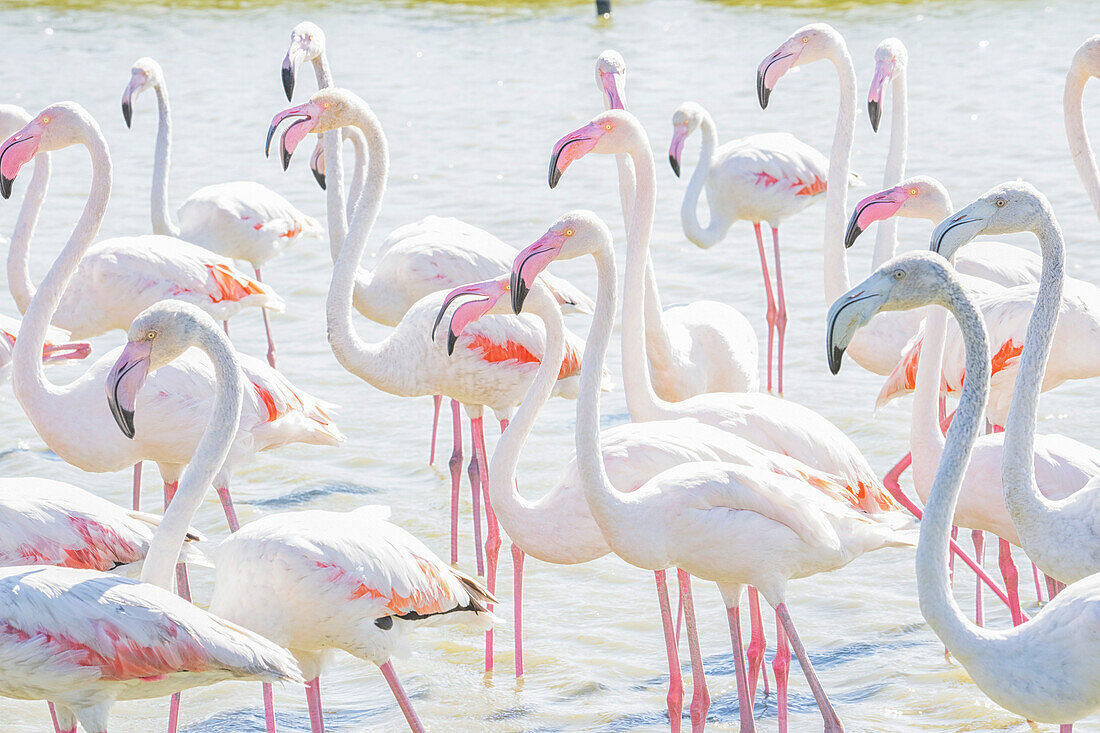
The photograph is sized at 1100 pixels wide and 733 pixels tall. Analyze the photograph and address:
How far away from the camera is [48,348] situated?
6496 mm

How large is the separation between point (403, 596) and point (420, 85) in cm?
1334

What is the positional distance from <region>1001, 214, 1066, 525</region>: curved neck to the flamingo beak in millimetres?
2356

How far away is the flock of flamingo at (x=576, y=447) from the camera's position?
3.76 metres

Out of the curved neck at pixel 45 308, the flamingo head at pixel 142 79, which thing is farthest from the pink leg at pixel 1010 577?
the flamingo head at pixel 142 79

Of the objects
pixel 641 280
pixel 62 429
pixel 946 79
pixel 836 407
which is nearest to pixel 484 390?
pixel 641 280

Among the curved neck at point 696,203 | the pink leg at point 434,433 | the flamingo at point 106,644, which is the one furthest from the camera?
the curved neck at point 696,203

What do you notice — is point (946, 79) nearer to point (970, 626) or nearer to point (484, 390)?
point (484, 390)

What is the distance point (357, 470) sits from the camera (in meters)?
7.32

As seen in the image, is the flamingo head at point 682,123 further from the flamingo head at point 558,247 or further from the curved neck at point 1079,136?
the flamingo head at point 558,247

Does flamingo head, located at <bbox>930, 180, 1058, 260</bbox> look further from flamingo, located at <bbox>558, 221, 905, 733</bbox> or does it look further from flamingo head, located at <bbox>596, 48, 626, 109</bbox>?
flamingo head, located at <bbox>596, 48, 626, 109</bbox>

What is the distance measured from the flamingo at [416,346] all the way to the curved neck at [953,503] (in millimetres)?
2554

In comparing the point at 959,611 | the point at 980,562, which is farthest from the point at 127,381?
the point at 980,562

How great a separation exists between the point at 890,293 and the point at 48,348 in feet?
14.1

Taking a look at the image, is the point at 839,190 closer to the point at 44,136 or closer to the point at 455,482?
the point at 455,482
